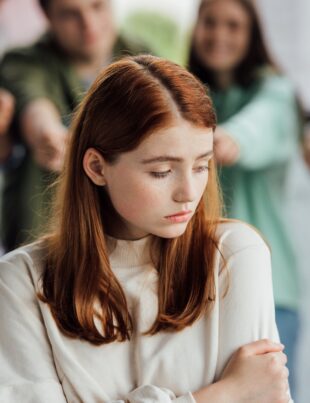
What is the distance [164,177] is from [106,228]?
7.1 inches

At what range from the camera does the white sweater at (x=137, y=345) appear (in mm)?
1158

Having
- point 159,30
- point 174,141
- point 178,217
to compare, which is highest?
point 174,141

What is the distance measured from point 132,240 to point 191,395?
10.0 inches

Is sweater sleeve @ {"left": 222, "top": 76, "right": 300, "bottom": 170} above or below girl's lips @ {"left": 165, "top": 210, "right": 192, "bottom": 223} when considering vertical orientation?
below

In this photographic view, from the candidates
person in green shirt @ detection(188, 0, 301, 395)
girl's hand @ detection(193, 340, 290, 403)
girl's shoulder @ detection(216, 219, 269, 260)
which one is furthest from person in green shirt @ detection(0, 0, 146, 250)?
girl's hand @ detection(193, 340, 290, 403)

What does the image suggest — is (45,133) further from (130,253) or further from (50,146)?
(130,253)

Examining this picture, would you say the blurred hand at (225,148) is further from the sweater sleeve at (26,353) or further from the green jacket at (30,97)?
the sweater sleeve at (26,353)

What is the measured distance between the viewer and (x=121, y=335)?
1188 mm

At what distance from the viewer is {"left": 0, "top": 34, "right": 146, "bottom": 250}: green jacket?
1903 mm

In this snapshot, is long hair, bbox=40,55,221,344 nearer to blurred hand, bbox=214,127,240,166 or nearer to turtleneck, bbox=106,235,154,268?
turtleneck, bbox=106,235,154,268

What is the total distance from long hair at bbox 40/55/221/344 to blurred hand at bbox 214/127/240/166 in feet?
1.41

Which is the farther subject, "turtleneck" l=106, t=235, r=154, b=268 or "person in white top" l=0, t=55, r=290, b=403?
"turtleneck" l=106, t=235, r=154, b=268

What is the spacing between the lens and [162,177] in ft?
3.66

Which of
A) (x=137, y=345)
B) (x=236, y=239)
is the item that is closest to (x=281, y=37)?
(x=236, y=239)
